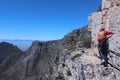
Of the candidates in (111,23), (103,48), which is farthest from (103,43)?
(111,23)

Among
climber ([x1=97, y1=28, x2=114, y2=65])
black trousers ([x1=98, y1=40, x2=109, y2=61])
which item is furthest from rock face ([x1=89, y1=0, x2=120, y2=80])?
climber ([x1=97, y1=28, x2=114, y2=65])

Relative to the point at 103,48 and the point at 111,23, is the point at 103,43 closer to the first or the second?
the point at 103,48

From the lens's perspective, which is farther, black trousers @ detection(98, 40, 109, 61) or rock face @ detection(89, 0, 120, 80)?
black trousers @ detection(98, 40, 109, 61)

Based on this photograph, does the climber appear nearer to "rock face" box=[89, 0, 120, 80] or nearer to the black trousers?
the black trousers

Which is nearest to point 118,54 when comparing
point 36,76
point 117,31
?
point 117,31

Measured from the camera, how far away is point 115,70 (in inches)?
1075

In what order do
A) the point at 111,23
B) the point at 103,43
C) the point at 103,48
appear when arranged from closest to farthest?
the point at 103,43 → the point at 103,48 → the point at 111,23

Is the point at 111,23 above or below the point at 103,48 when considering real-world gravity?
above

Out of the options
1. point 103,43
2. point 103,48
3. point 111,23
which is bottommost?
point 103,48

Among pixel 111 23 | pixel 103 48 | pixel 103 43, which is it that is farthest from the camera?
pixel 111 23

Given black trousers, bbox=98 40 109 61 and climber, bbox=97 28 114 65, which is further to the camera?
black trousers, bbox=98 40 109 61

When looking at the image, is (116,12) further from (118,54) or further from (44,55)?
(44,55)

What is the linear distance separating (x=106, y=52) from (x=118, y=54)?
184 cm

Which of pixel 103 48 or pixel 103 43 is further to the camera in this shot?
pixel 103 48
